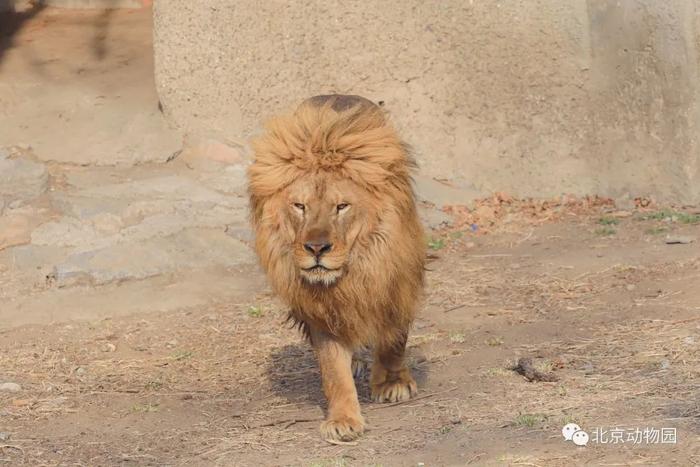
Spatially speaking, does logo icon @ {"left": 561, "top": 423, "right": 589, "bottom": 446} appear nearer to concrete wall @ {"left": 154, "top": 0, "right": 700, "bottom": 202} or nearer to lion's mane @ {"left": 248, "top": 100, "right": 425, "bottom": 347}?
lion's mane @ {"left": 248, "top": 100, "right": 425, "bottom": 347}

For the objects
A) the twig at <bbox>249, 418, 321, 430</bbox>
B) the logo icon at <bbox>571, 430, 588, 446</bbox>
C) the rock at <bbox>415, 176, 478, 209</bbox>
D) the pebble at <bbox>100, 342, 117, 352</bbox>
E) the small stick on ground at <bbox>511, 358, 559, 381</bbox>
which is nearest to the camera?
the logo icon at <bbox>571, 430, 588, 446</bbox>

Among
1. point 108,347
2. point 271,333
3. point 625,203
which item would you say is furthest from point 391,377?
point 625,203

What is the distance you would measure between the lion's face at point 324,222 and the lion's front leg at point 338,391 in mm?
386

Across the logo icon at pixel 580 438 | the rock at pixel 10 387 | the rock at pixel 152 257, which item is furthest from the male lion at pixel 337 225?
the rock at pixel 152 257

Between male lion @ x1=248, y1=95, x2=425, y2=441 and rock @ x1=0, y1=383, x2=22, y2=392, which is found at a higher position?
male lion @ x1=248, y1=95, x2=425, y2=441

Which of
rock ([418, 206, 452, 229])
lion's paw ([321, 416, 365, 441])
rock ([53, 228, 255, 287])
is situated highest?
lion's paw ([321, 416, 365, 441])

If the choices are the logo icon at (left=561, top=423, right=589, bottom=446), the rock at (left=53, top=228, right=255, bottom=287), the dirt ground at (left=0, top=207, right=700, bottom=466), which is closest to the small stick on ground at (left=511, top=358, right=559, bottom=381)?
the dirt ground at (left=0, top=207, right=700, bottom=466)

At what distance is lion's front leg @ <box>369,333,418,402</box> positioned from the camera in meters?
5.80

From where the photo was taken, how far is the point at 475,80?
9492 millimetres

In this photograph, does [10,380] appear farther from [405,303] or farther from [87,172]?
[87,172]

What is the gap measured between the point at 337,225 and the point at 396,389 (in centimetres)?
105

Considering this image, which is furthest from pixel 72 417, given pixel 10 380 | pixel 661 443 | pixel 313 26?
pixel 313 26

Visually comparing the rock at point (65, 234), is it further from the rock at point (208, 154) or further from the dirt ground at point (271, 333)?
the rock at point (208, 154)

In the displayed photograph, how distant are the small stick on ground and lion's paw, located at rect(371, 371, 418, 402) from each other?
1.76 feet
